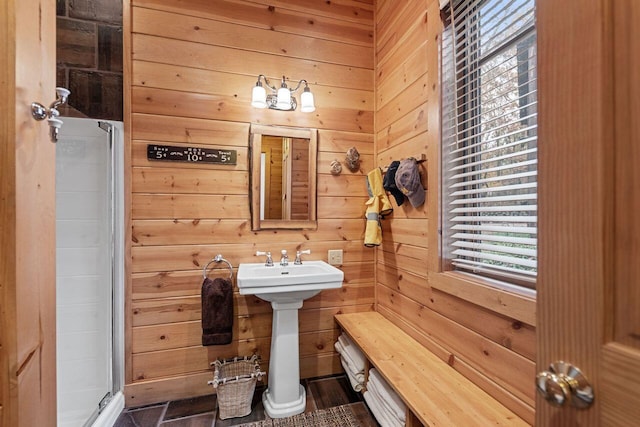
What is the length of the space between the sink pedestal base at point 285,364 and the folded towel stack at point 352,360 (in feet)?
1.13

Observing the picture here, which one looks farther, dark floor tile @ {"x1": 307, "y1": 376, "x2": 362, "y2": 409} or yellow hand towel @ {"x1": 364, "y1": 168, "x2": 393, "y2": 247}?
yellow hand towel @ {"x1": 364, "y1": 168, "x2": 393, "y2": 247}

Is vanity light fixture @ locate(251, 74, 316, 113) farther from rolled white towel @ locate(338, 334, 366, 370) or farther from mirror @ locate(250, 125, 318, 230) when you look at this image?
A: rolled white towel @ locate(338, 334, 366, 370)

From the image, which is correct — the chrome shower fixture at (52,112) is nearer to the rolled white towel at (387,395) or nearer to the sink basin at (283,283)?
the sink basin at (283,283)

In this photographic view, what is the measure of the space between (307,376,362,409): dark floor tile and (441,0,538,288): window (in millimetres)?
1146

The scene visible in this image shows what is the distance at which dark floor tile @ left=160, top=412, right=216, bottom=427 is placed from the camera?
1.69 m

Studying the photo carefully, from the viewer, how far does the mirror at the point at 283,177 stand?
2035 millimetres

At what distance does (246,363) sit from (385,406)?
98 centimetres

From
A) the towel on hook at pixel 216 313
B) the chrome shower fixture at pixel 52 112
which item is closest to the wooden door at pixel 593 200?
the chrome shower fixture at pixel 52 112

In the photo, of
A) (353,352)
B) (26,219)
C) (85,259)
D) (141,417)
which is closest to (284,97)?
(26,219)

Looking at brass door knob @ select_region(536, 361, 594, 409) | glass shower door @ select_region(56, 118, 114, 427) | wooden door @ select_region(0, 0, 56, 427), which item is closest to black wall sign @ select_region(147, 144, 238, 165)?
glass shower door @ select_region(56, 118, 114, 427)

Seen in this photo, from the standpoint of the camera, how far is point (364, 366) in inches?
69.8

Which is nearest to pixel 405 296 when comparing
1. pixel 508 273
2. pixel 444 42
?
pixel 508 273

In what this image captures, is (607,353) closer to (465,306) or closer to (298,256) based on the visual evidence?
(465,306)

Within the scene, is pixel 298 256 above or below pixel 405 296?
above
